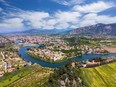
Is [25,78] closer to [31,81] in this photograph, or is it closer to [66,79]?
[31,81]

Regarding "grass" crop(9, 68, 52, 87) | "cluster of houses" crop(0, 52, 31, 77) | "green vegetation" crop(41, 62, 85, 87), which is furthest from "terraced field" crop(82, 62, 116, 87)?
"cluster of houses" crop(0, 52, 31, 77)

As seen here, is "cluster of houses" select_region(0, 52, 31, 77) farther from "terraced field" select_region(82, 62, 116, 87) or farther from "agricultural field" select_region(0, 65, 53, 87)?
"terraced field" select_region(82, 62, 116, 87)

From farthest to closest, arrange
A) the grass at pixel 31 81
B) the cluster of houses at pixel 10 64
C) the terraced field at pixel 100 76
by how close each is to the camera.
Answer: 1. the cluster of houses at pixel 10 64
2. the grass at pixel 31 81
3. the terraced field at pixel 100 76

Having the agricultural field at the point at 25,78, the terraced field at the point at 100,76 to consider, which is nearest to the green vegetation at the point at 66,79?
the terraced field at the point at 100,76

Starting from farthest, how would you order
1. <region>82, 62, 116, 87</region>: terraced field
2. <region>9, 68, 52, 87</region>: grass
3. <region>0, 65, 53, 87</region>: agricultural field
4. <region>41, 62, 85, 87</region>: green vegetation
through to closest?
<region>0, 65, 53, 87</region>: agricultural field, <region>9, 68, 52, 87</region>: grass, <region>82, 62, 116, 87</region>: terraced field, <region>41, 62, 85, 87</region>: green vegetation

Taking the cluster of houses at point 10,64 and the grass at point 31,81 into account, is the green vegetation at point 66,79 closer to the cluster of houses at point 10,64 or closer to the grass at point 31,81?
the grass at point 31,81

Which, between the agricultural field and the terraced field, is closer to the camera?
the terraced field
